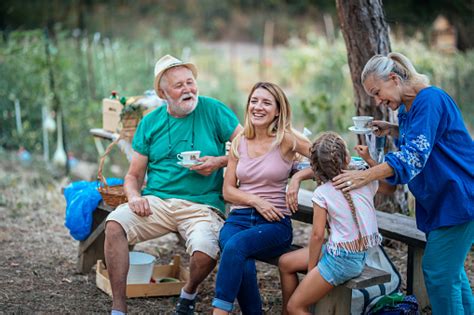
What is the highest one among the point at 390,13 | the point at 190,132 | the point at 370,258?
the point at 390,13

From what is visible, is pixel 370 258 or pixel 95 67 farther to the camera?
pixel 95 67

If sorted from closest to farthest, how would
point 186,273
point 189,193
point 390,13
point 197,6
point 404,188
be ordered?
point 189,193, point 186,273, point 404,188, point 390,13, point 197,6

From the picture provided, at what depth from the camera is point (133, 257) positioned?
15.1ft

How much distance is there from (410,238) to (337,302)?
0.61m

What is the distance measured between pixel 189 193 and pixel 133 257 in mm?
681

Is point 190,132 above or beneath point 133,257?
above

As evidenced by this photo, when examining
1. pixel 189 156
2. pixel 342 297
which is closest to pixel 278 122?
pixel 189 156

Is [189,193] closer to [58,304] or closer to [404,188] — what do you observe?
[58,304]

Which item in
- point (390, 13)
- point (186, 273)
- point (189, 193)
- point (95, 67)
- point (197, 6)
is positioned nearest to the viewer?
point (189, 193)

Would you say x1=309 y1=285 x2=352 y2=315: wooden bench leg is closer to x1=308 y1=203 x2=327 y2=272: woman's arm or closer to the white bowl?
x1=308 y1=203 x2=327 y2=272: woman's arm


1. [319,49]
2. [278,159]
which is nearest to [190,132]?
[278,159]

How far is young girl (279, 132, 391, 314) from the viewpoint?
11.0 feet

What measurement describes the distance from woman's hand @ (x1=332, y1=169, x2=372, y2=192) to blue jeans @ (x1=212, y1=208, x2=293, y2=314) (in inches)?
20.5

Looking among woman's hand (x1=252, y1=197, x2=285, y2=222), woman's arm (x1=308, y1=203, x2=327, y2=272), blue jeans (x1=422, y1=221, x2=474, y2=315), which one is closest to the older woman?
blue jeans (x1=422, y1=221, x2=474, y2=315)
